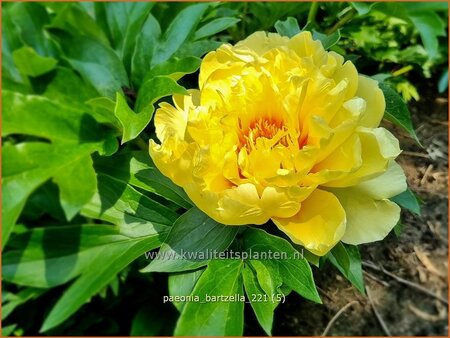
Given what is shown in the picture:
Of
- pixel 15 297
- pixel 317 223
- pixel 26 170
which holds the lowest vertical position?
pixel 15 297

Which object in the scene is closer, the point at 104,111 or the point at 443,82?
the point at 104,111

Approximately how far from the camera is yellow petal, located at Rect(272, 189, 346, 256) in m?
0.56

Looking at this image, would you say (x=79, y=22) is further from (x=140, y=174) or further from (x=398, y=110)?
(x=398, y=110)

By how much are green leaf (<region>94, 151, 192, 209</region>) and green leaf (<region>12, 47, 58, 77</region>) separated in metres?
0.12

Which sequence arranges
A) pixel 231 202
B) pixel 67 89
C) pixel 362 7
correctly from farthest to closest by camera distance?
pixel 362 7 → pixel 67 89 → pixel 231 202

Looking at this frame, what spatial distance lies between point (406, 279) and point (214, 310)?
0.57 m

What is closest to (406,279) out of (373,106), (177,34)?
(373,106)

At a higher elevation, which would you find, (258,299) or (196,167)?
(196,167)

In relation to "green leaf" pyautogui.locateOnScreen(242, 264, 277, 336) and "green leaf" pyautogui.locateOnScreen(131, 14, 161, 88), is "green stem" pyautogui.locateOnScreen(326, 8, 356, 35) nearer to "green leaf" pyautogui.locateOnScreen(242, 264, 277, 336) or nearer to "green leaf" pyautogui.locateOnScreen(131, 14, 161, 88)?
"green leaf" pyautogui.locateOnScreen(131, 14, 161, 88)

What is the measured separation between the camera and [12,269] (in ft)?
1.80

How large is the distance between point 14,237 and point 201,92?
0.81ft

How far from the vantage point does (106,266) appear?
0.57 meters

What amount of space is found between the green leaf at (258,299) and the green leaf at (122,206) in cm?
11

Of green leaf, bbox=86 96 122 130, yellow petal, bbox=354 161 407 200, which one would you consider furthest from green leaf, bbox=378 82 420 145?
green leaf, bbox=86 96 122 130
